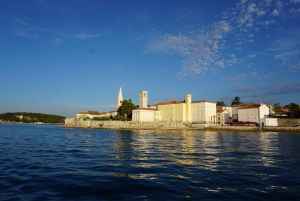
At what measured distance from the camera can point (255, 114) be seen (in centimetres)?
6775

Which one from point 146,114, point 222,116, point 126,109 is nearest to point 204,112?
point 222,116

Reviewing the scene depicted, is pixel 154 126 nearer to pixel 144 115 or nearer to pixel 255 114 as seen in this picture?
pixel 144 115

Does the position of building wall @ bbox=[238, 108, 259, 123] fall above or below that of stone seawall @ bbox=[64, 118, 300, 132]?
above

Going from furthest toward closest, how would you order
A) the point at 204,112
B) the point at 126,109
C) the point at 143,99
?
the point at 143,99, the point at 126,109, the point at 204,112

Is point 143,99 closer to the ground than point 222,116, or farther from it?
farther from it

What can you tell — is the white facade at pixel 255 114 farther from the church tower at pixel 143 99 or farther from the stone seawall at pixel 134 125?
the church tower at pixel 143 99

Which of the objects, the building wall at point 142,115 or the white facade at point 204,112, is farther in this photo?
the building wall at point 142,115

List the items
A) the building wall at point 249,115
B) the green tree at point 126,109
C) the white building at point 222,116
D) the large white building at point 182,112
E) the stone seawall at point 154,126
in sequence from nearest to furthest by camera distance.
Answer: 1. the stone seawall at point 154,126
2. the building wall at point 249,115
3. the large white building at point 182,112
4. the white building at point 222,116
5. the green tree at point 126,109

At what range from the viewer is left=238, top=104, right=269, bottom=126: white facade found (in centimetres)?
6662

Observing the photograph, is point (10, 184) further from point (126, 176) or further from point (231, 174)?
point (231, 174)

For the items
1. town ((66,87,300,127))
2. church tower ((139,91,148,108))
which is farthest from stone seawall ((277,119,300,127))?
church tower ((139,91,148,108))

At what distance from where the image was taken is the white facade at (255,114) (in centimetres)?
6662

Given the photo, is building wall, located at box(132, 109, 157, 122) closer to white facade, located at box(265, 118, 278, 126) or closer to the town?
the town

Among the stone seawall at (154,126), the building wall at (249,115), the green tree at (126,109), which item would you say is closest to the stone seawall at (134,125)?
the stone seawall at (154,126)
